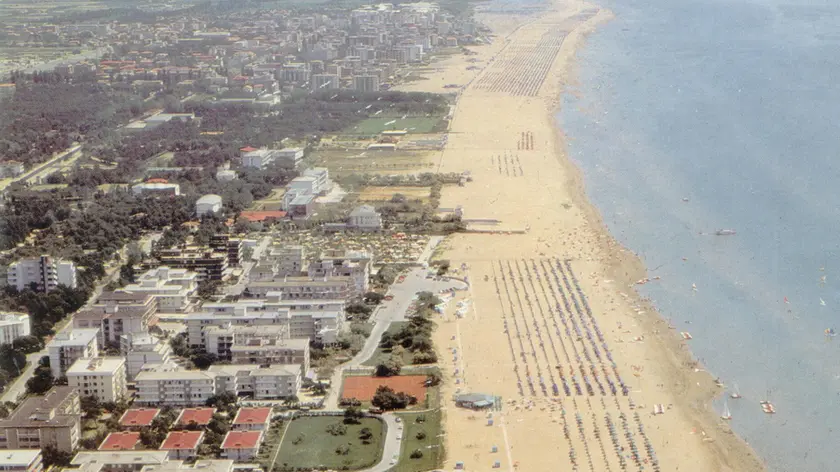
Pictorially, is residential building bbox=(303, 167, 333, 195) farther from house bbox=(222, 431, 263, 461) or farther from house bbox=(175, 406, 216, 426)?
house bbox=(222, 431, 263, 461)

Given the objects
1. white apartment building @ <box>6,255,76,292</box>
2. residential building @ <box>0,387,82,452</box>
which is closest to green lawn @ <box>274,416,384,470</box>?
residential building @ <box>0,387,82,452</box>

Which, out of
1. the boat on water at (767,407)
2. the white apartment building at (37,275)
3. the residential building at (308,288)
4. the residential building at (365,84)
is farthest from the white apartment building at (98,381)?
the residential building at (365,84)

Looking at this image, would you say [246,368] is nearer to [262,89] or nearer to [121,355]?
[121,355]

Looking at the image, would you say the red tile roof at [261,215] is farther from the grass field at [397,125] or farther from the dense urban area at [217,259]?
the grass field at [397,125]

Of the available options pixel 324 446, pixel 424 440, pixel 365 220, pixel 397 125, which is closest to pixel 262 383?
pixel 324 446

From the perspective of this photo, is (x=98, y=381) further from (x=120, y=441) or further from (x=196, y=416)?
(x=120, y=441)

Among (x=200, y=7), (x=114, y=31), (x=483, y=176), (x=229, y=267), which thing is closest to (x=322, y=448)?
(x=229, y=267)

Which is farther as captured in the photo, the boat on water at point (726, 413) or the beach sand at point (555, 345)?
the boat on water at point (726, 413)

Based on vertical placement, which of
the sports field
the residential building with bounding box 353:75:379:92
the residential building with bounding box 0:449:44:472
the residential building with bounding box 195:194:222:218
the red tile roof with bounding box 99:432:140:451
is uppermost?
the residential building with bounding box 0:449:44:472
